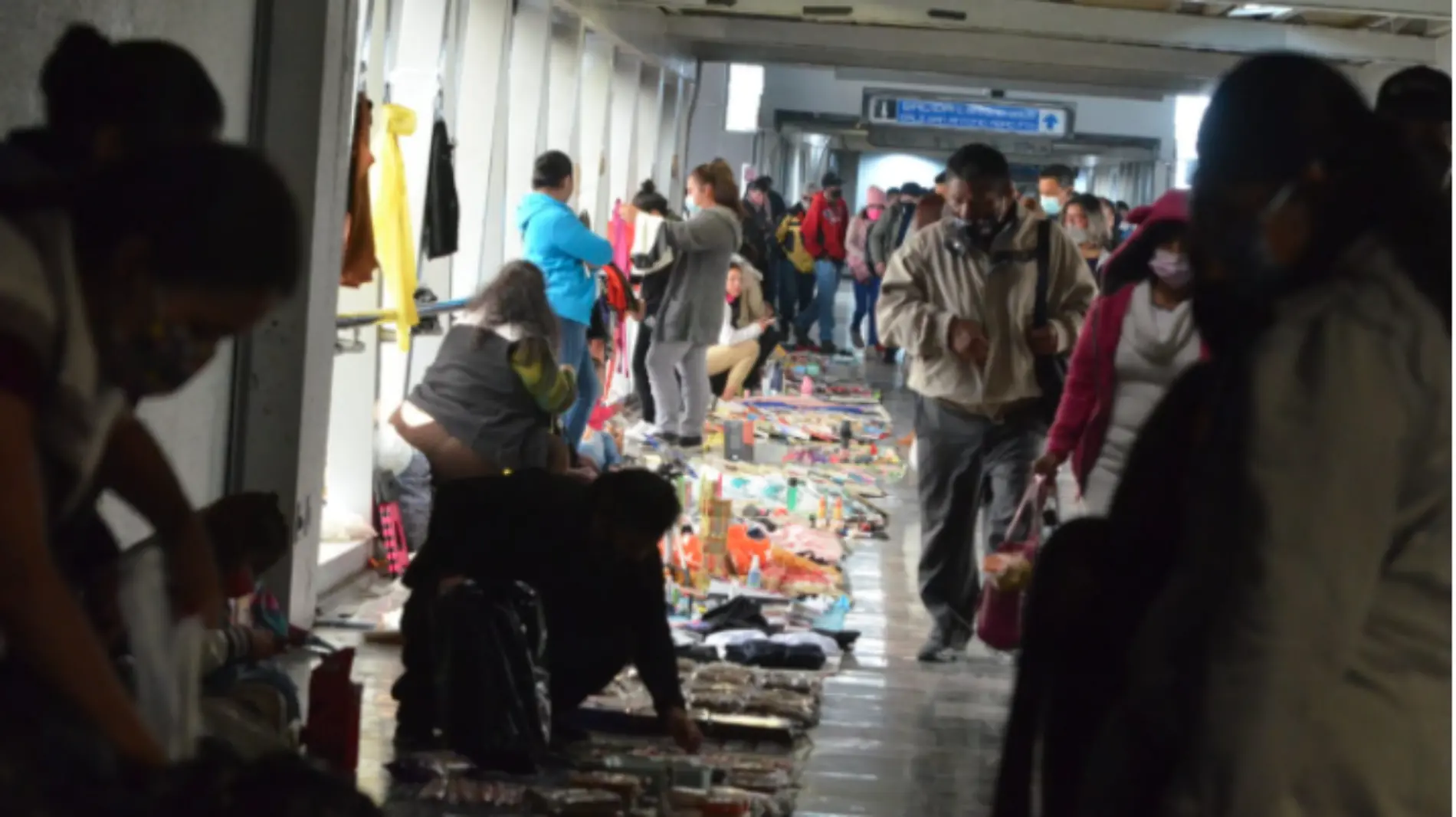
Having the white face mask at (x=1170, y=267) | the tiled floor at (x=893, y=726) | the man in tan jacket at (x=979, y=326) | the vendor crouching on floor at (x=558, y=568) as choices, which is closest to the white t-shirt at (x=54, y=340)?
the vendor crouching on floor at (x=558, y=568)

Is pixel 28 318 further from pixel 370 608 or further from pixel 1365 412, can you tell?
pixel 370 608

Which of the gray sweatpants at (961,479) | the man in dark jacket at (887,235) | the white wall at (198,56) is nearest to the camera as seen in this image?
the white wall at (198,56)

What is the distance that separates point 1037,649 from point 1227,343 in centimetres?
55

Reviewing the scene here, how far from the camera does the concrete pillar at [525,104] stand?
12.2 meters

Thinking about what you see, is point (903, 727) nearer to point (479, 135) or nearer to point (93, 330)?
point (93, 330)

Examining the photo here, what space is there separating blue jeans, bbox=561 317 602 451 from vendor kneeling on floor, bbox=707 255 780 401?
14.1 ft

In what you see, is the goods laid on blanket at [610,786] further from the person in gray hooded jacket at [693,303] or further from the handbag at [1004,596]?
the person in gray hooded jacket at [693,303]

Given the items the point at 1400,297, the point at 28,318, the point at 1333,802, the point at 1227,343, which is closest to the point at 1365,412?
the point at 1400,297

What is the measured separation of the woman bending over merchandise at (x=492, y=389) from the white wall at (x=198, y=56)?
132 centimetres

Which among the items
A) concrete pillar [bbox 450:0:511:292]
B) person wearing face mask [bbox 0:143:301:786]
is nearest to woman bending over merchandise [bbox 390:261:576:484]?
concrete pillar [bbox 450:0:511:292]

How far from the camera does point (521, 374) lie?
26.0 ft

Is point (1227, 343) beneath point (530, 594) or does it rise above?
above

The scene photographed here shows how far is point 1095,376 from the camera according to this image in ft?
19.9

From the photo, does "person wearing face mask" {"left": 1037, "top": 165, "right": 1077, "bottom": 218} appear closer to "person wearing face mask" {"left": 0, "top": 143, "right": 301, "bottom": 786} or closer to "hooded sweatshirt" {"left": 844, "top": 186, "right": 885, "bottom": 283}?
"hooded sweatshirt" {"left": 844, "top": 186, "right": 885, "bottom": 283}
